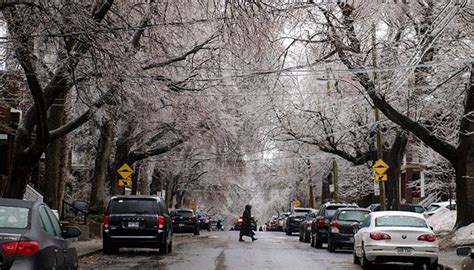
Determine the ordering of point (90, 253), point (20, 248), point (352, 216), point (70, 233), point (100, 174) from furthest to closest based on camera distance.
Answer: point (100, 174), point (352, 216), point (90, 253), point (70, 233), point (20, 248)

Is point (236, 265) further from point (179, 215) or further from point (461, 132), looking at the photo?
point (179, 215)

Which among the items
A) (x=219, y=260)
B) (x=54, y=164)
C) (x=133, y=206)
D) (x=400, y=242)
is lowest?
(x=219, y=260)

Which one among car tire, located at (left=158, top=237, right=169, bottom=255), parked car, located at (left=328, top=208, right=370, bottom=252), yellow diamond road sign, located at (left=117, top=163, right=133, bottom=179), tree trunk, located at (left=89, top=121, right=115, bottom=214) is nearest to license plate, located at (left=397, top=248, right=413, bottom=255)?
parked car, located at (left=328, top=208, right=370, bottom=252)

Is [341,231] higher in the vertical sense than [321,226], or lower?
lower

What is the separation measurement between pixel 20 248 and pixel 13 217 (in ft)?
2.94

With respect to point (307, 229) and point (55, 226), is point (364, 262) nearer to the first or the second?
point (55, 226)

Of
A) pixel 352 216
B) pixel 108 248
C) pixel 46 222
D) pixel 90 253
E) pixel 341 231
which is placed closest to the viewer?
pixel 46 222

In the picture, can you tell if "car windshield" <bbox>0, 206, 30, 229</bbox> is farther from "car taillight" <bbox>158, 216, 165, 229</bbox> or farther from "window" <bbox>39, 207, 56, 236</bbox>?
"car taillight" <bbox>158, 216, 165, 229</bbox>

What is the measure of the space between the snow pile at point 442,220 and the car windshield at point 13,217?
2411 centimetres

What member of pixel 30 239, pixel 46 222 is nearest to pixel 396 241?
pixel 46 222

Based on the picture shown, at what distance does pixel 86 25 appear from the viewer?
47.6 ft

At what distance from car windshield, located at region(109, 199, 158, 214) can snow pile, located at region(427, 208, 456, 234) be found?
13906mm

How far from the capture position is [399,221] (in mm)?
18641

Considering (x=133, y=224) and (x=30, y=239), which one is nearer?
(x=30, y=239)
